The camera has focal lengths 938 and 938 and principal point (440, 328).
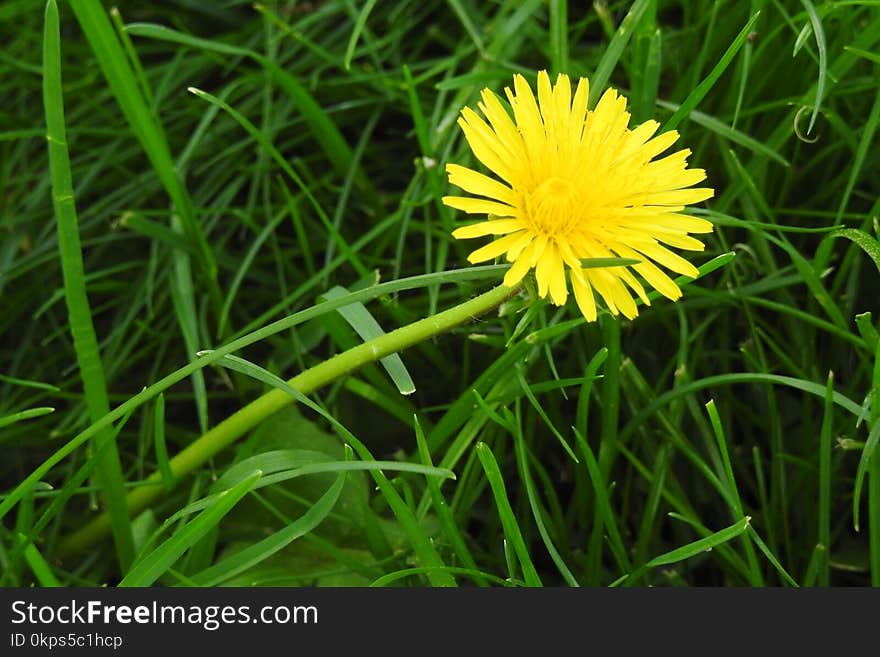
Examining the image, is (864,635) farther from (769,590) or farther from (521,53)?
(521,53)

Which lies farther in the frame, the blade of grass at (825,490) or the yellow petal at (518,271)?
the blade of grass at (825,490)

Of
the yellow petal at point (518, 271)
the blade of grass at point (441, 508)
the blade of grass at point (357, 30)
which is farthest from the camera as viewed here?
the blade of grass at point (357, 30)

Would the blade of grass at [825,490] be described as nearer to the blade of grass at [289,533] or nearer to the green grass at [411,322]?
the green grass at [411,322]

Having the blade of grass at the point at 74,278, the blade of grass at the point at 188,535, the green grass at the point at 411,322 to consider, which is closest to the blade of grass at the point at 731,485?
the green grass at the point at 411,322

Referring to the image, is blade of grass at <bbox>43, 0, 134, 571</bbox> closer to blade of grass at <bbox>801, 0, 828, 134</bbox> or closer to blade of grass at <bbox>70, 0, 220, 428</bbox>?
blade of grass at <bbox>70, 0, 220, 428</bbox>

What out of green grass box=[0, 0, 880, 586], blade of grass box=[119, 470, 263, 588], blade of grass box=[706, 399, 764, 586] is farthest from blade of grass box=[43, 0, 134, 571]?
blade of grass box=[706, 399, 764, 586]

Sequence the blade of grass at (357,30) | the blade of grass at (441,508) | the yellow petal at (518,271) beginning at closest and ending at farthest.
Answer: the yellow petal at (518,271) < the blade of grass at (441,508) < the blade of grass at (357,30)

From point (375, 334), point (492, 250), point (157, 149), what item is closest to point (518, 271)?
point (492, 250)

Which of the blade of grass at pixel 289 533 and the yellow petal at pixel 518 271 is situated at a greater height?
the yellow petal at pixel 518 271
